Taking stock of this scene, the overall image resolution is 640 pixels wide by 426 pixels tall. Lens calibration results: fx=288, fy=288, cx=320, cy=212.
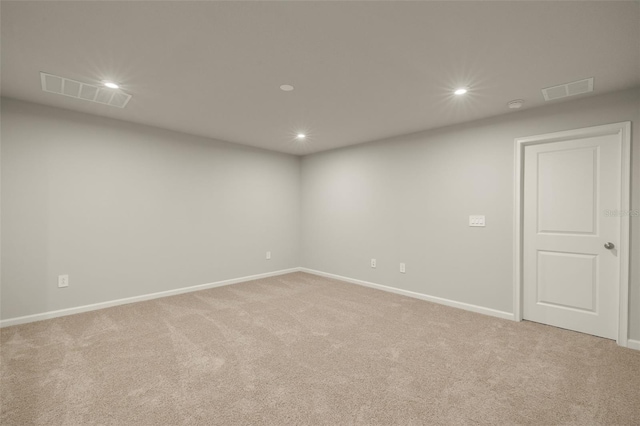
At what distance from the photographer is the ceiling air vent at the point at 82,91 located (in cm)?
258

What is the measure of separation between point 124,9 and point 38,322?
340 cm

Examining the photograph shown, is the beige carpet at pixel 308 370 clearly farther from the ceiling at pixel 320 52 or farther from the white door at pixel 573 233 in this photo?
the ceiling at pixel 320 52

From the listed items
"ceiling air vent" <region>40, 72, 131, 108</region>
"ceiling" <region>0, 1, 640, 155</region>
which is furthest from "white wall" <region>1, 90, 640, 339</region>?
"ceiling air vent" <region>40, 72, 131, 108</region>

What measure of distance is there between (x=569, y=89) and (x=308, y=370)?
339 cm

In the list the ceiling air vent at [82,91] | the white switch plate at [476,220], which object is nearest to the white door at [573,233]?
the white switch plate at [476,220]

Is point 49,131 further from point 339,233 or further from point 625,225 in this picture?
point 625,225

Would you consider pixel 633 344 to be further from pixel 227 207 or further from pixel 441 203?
pixel 227 207

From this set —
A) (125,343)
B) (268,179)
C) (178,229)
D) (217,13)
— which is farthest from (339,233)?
(217,13)

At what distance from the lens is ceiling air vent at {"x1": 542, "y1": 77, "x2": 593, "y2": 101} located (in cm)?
254

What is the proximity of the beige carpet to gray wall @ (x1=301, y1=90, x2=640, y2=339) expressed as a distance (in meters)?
0.63

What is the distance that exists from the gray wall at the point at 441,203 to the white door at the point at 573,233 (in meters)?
0.16

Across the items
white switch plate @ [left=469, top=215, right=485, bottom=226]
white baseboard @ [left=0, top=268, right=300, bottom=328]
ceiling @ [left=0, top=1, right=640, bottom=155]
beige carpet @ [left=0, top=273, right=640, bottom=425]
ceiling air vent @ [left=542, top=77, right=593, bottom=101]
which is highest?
ceiling @ [left=0, top=1, right=640, bottom=155]

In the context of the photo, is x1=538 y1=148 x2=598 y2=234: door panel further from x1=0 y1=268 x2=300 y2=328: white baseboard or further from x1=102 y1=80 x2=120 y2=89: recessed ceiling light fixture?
x1=102 y1=80 x2=120 y2=89: recessed ceiling light fixture

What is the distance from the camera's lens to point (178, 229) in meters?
4.29
